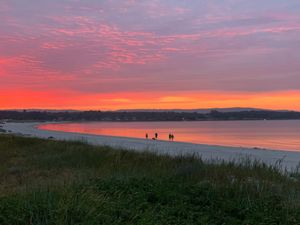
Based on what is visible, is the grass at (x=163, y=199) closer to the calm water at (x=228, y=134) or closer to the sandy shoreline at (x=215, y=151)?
the sandy shoreline at (x=215, y=151)

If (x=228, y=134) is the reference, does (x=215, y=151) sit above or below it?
above

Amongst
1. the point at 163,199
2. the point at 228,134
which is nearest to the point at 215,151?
the point at 163,199

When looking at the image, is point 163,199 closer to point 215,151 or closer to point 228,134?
point 215,151

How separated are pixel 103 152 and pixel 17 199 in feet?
29.9

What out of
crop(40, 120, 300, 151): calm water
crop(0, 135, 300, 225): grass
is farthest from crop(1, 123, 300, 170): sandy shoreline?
crop(40, 120, 300, 151): calm water

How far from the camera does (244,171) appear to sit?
10.5 metres

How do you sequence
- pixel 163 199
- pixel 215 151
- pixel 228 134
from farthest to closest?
pixel 228 134 → pixel 215 151 → pixel 163 199

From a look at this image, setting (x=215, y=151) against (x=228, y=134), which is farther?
(x=228, y=134)

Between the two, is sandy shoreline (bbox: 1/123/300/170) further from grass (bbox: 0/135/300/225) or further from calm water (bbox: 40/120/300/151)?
calm water (bbox: 40/120/300/151)

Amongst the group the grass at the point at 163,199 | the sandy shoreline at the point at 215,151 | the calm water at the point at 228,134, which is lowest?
the calm water at the point at 228,134

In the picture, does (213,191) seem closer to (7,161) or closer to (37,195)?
(37,195)

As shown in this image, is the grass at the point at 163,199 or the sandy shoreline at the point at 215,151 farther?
the sandy shoreline at the point at 215,151

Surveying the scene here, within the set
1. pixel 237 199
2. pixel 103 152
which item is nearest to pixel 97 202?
pixel 237 199

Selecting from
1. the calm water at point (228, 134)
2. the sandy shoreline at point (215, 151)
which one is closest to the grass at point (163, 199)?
the sandy shoreline at point (215, 151)
